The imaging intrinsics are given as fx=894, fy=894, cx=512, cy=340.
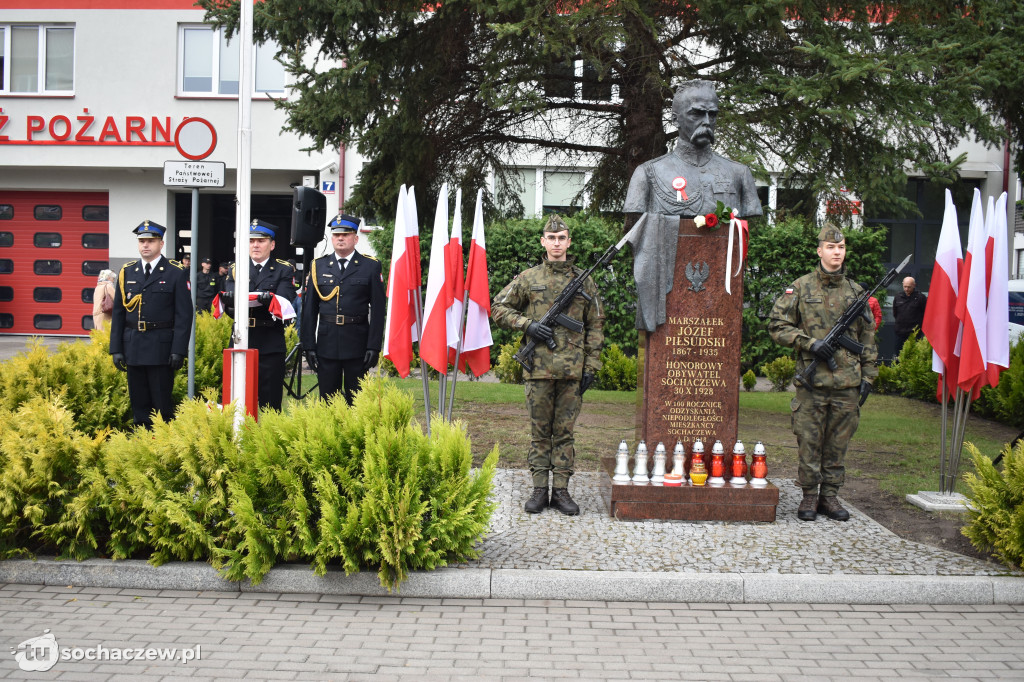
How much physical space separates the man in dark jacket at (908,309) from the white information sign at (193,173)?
514 inches

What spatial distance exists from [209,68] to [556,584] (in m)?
19.4

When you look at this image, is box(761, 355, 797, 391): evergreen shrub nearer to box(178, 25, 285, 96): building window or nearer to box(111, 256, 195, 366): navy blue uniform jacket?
box(111, 256, 195, 366): navy blue uniform jacket

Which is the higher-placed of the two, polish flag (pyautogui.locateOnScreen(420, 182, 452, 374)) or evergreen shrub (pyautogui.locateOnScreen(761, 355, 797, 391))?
polish flag (pyautogui.locateOnScreen(420, 182, 452, 374))

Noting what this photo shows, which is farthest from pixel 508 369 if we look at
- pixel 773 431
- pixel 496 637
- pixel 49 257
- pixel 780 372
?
pixel 49 257

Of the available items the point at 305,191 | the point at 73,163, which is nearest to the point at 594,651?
the point at 305,191

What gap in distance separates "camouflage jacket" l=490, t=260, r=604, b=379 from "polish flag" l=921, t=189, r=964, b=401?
2.83 metres

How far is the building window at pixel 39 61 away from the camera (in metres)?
21.5

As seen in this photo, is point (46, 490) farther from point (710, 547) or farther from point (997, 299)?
point (997, 299)

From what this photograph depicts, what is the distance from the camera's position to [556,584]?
206 inches

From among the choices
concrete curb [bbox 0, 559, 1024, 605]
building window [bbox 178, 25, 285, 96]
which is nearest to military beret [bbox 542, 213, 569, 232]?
concrete curb [bbox 0, 559, 1024, 605]

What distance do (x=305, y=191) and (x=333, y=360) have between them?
3.01 meters

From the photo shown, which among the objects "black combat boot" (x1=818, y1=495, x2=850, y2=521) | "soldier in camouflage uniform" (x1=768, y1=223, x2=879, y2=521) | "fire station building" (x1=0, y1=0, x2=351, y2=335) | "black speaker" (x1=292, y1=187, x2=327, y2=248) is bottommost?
"black combat boot" (x1=818, y1=495, x2=850, y2=521)

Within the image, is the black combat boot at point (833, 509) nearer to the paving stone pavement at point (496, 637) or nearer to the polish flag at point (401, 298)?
the paving stone pavement at point (496, 637)

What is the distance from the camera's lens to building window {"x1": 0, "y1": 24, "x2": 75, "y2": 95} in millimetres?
21547
